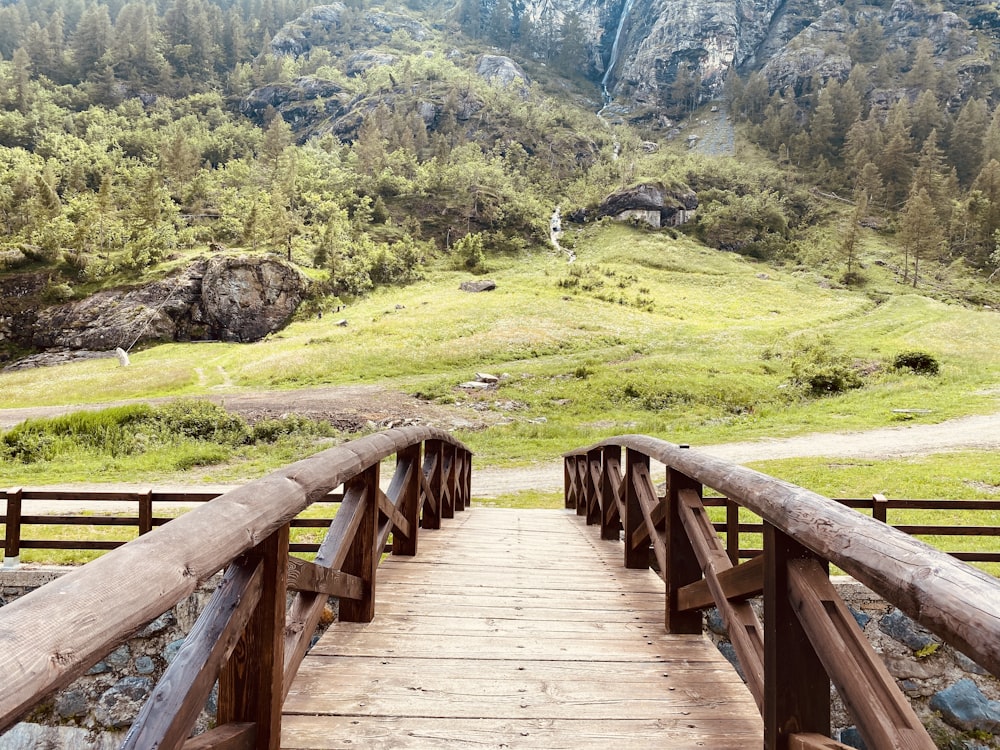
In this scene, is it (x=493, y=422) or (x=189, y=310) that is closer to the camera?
(x=493, y=422)

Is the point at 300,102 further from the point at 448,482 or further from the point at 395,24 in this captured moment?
the point at 448,482

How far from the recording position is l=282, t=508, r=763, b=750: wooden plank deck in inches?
84.1

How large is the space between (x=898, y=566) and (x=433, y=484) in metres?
4.83

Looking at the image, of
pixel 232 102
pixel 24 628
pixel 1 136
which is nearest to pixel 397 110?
pixel 232 102

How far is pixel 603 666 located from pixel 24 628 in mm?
2541

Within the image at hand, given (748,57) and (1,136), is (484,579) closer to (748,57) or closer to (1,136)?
(1,136)

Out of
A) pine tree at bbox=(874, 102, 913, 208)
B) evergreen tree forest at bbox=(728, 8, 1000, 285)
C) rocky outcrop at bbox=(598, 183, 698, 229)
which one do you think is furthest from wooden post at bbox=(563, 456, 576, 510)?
pine tree at bbox=(874, 102, 913, 208)

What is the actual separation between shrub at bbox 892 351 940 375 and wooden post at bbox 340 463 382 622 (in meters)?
26.8

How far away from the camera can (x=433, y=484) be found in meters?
5.73

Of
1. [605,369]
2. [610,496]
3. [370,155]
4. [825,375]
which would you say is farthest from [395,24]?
[610,496]

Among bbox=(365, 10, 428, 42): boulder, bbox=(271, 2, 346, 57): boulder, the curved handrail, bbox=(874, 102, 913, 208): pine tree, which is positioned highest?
bbox=(365, 10, 428, 42): boulder

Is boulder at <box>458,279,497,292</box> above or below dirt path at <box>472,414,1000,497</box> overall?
above

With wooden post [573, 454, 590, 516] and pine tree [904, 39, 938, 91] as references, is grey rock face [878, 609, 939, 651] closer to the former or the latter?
wooden post [573, 454, 590, 516]

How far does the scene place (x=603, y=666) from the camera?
271 centimetres
